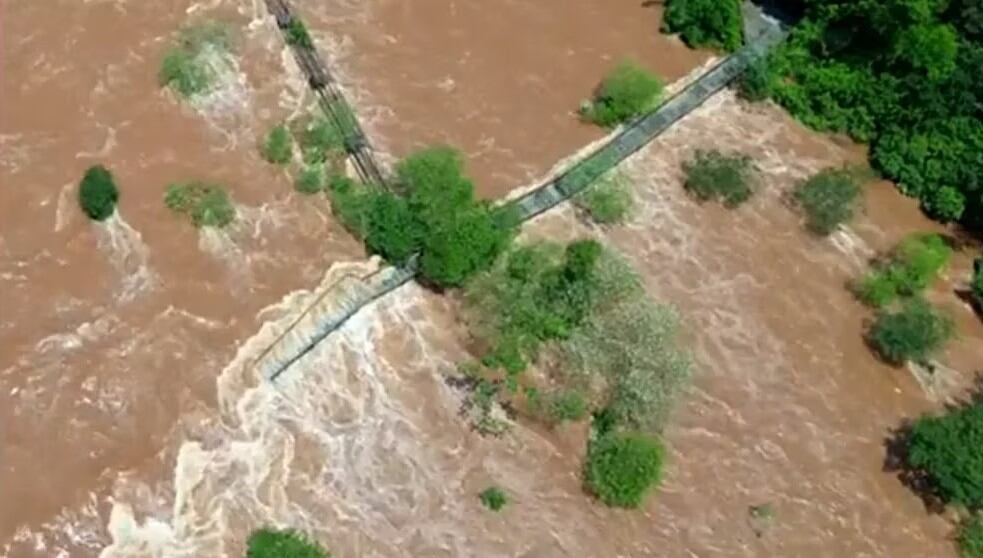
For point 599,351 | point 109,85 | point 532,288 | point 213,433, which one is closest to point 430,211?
point 532,288

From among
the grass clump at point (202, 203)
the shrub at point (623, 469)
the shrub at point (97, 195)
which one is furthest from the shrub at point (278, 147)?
the shrub at point (623, 469)

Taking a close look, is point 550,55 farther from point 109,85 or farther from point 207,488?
point 207,488

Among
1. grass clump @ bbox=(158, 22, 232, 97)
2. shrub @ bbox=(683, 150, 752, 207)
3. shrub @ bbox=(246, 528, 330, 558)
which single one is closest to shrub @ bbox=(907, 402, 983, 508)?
shrub @ bbox=(683, 150, 752, 207)

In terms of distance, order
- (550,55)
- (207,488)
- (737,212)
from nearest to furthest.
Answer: (207,488) → (737,212) → (550,55)

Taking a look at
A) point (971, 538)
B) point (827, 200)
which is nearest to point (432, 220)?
point (827, 200)

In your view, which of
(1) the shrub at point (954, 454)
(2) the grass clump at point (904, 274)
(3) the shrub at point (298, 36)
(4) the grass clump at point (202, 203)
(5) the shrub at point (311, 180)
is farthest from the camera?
(3) the shrub at point (298, 36)

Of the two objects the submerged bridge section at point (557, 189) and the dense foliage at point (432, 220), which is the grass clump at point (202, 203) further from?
the submerged bridge section at point (557, 189)

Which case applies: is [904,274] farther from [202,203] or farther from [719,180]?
[202,203]
